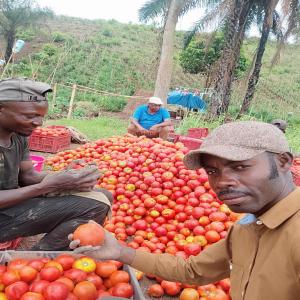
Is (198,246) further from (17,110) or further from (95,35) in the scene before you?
(95,35)

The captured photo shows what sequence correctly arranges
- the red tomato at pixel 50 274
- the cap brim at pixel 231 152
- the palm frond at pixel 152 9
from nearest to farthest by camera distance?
the cap brim at pixel 231 152, the red tomato at pixel 50 274, the palm frond at pixel 152 9

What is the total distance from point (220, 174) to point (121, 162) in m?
3.45

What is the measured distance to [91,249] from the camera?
1.83 meters

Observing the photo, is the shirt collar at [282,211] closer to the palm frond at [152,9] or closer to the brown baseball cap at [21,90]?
the brown baseball cap at [21,90]

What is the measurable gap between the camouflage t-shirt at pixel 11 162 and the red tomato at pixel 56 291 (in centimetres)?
96

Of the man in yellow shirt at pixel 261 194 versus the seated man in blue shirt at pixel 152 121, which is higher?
the man in yellow shirt at pixel 261 194

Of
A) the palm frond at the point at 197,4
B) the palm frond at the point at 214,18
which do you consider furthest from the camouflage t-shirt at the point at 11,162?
the palm frond at the point at 197,4

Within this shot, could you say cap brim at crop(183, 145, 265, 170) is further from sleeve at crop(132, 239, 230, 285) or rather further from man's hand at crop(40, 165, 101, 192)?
man's hand at crop(40, 165, 101, 192)

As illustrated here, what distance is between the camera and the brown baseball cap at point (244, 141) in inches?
52.1

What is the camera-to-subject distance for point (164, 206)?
3.92m

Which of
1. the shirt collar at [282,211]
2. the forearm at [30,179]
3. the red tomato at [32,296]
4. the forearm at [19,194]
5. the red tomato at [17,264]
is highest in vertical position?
the shirt collar at [282,211]

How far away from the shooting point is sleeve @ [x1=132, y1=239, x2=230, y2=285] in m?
1.83

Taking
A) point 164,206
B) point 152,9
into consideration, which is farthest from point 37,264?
point 152,9

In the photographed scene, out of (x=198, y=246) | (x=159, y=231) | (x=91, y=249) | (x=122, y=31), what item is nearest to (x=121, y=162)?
(x=159, y=231)
